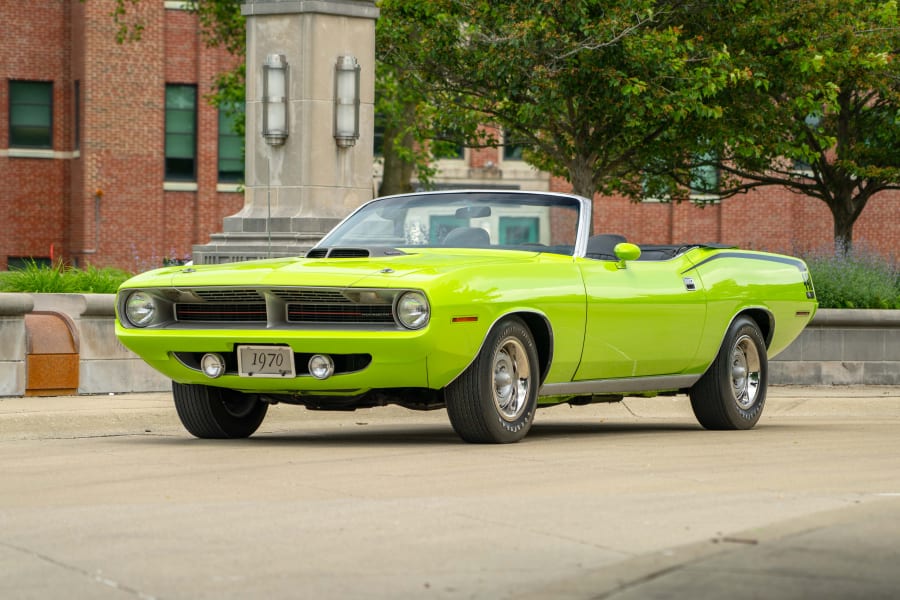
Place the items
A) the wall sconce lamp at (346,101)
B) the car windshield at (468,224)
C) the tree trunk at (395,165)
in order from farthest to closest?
the tree trunk at (395,165)
the wall sconce lamp at (346,101)
the car windshield at (468,224)

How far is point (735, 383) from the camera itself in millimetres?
11695

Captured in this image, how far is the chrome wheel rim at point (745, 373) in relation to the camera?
38.3 feet

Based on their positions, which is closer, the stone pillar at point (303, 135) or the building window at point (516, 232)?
the building window at point (516, 232)

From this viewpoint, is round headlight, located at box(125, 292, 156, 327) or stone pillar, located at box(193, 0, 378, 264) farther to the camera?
stone pillar, located at box(193, 0, 378, 264)

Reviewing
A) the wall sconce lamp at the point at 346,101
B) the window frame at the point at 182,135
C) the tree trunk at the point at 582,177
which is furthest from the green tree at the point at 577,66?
the window frame at the point at 182,135

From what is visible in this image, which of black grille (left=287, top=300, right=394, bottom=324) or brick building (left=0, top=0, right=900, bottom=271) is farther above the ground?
brick building (left=0, top=0, right=900, bottom=271)

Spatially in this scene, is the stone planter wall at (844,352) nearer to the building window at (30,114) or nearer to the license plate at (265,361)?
the license plate at (265,361)

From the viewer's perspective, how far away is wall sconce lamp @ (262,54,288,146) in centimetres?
1656

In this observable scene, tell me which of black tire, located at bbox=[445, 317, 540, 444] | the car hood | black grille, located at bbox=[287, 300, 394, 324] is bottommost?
black tire, located at bbox=[445, 317, 540, 444]

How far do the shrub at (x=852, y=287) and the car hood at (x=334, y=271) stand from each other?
315 inches

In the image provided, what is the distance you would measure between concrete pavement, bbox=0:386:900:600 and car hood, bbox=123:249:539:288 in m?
0.95

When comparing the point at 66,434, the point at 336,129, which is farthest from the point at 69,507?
the point at 336,129

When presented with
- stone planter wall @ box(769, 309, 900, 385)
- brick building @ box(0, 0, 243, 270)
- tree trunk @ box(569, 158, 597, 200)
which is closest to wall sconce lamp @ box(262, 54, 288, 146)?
stone planter wall @ box(769, 309, 900, 385)

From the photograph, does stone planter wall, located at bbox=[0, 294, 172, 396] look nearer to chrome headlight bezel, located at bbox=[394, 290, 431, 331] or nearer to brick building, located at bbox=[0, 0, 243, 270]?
chrome headlight bezel, located at bbox=[394, 290, 431, 331]
